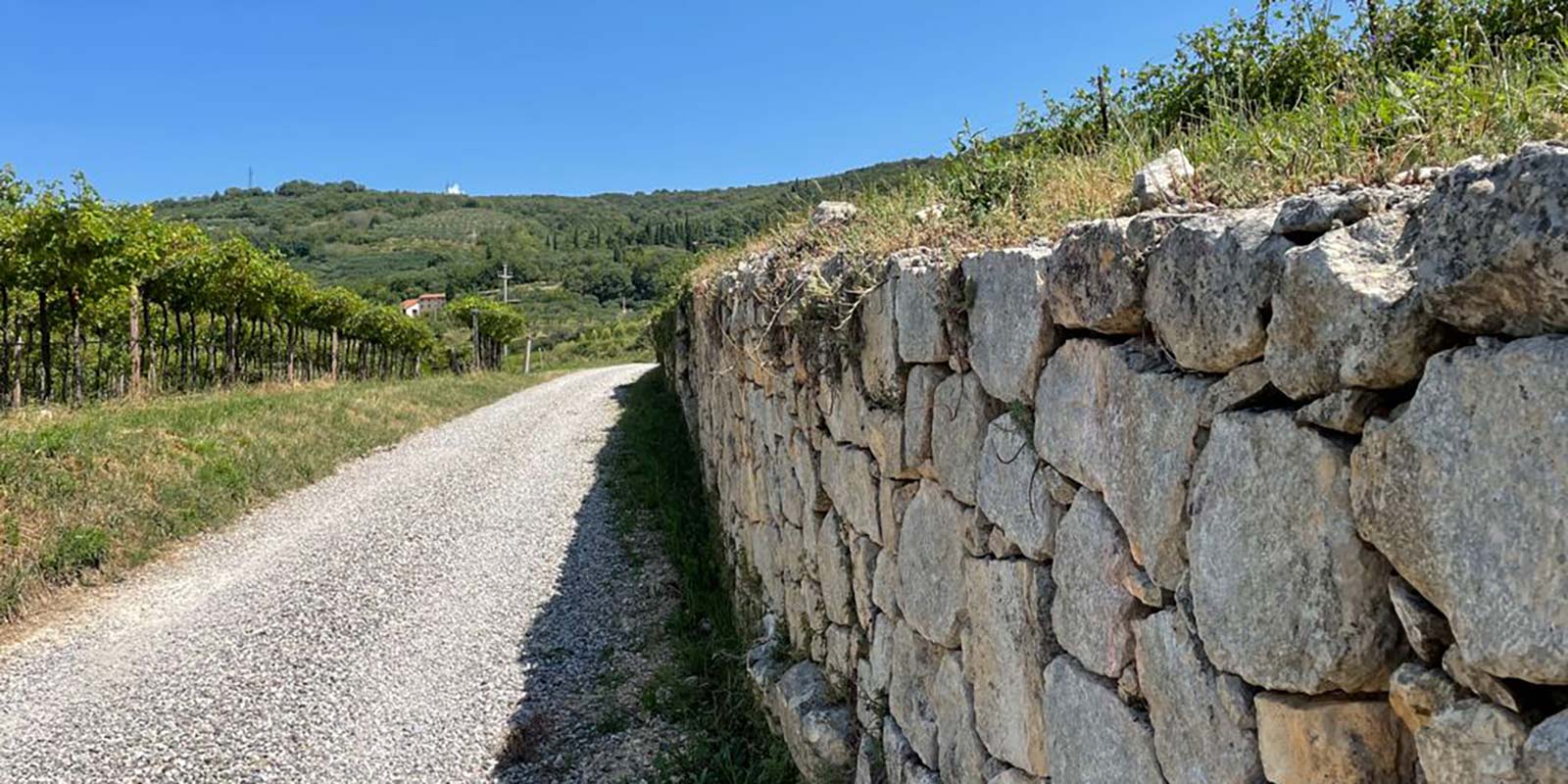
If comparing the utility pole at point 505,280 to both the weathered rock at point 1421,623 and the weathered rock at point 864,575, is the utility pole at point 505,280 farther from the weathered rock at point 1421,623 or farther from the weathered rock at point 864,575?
the weathered rock at point 1421,623

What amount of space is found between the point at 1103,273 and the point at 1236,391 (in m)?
0.47

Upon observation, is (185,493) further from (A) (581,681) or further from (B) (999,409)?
(B) (999,409)

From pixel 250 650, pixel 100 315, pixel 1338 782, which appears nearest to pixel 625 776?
pixel 250 650

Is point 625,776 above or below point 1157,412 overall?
below

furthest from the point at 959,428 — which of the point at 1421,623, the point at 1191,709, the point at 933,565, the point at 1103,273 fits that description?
the point at 1421,623

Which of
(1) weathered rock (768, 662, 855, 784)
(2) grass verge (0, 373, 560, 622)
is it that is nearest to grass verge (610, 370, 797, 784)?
(1) weathered rock (768, 662, 855, 784)

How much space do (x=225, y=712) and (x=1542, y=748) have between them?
6.66 metres

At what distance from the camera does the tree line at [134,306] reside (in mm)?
13680

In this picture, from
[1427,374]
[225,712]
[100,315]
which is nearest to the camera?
[1427,374]

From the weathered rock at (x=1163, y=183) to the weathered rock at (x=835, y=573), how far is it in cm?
218

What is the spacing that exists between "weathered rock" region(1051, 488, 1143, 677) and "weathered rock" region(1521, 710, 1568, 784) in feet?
2.88

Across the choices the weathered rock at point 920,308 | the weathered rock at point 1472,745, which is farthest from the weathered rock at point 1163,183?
the weathered rock at point 1472,745

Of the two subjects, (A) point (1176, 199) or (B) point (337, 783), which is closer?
(A) point (1176, 199)

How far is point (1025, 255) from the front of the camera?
245 cm
